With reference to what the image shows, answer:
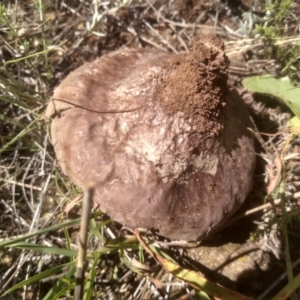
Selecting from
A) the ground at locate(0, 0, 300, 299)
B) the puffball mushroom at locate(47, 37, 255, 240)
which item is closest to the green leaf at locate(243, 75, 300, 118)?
the ground at locate(0, 0, 300, 299)

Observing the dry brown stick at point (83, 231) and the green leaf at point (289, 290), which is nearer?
the dry brown stick at point (83, 231)

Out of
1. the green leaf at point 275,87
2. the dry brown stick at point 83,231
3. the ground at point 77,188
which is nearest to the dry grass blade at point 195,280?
the ground at point 77,188

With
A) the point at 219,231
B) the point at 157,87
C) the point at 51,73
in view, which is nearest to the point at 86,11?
the point at 51,73

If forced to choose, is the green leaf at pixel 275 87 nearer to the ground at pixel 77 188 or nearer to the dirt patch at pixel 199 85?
the ground at pixel 77 188

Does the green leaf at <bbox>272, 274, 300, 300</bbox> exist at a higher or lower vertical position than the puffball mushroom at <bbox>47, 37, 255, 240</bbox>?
lower

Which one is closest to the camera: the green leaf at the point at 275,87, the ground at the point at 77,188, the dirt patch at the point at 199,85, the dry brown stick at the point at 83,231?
the dry brown stick at the point at 83,231

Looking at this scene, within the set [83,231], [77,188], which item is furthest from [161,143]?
[83,231]

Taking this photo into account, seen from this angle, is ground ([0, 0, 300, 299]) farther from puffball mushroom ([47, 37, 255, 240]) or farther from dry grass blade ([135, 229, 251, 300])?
puffball mushroom ([47, 37, 255, 240])
